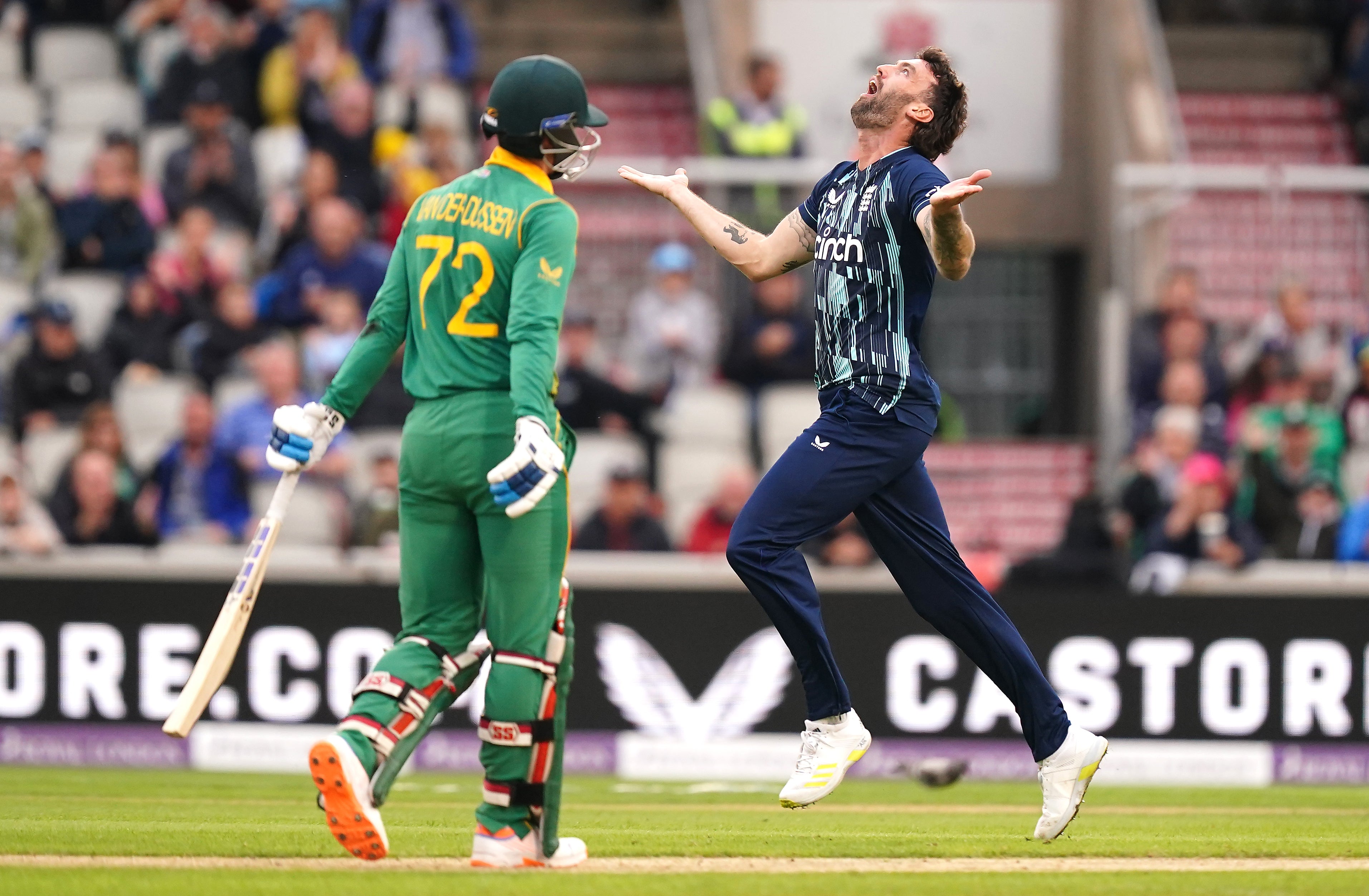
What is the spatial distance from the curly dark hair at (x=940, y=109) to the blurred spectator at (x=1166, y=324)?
24.9ft

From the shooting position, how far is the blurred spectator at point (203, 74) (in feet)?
50.1

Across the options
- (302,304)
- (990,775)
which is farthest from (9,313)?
(990,775)

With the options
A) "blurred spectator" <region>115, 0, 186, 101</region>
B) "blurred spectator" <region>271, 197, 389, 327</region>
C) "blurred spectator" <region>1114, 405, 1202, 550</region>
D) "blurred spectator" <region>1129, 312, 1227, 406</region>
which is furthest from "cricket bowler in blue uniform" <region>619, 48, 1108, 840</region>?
"blurred spectator" <region>115, 0, 186, 101</region>

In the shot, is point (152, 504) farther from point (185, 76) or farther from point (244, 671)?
point (185, 76)

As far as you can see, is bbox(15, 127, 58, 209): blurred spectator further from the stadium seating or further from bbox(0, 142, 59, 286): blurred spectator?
the stadium seating

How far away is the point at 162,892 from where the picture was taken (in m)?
5.36

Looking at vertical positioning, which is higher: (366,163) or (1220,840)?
(366,163)

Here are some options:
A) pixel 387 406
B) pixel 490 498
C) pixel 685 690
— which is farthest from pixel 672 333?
pixel 490 498

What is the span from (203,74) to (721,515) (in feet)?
19.5

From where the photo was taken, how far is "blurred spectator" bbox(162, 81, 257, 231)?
14.5m

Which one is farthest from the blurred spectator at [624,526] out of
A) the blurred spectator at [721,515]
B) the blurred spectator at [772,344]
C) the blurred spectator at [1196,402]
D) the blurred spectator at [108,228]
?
the blurred spectator at [108,228]

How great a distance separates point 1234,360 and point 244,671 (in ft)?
24.8

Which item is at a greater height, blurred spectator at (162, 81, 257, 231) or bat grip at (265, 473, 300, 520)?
blurred spectator at (162, 81, 257, 231)

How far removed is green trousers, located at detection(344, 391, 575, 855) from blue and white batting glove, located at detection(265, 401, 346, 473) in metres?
0.35
